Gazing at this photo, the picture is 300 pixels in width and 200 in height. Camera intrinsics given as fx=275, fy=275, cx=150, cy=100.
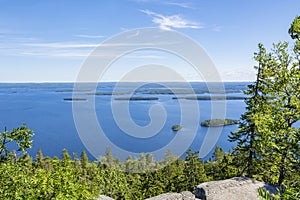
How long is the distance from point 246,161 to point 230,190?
5523 mm

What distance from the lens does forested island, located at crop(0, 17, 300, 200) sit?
22.1 feet

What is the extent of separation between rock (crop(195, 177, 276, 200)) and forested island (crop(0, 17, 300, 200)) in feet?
4.22

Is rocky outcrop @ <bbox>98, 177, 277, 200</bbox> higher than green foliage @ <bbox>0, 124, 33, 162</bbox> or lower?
lower

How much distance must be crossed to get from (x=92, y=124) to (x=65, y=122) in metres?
22.0

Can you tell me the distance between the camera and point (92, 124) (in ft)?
315

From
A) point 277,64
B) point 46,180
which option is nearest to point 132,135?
point 277,64

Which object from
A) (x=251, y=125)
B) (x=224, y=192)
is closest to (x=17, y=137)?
(x=224, y=192)

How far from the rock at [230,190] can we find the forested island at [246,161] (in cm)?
129

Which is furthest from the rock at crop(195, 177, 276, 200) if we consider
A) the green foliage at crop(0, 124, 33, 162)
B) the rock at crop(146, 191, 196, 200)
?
the green foliage at crop(0, 124, 33, 162)

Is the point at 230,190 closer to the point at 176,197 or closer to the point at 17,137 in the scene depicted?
the point at 176,197

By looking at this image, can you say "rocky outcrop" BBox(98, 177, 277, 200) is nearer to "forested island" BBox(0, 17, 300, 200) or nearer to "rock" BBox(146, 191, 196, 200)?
"rock" BBox(146, 191, 196, 200)

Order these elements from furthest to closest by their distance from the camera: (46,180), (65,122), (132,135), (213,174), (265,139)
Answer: (65,122), (132,135), (213,174), (265,139), (46,180)

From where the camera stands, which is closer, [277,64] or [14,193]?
[14,193]

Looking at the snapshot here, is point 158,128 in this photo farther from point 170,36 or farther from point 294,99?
point 294,99
